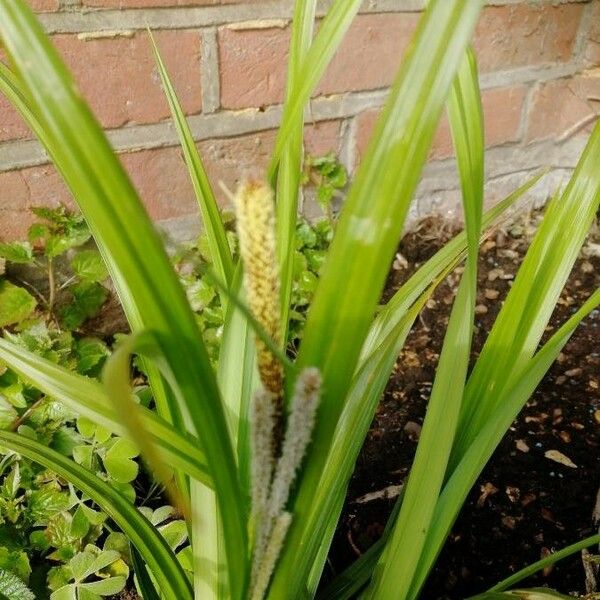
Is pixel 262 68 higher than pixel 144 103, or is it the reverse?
pixel 262 68

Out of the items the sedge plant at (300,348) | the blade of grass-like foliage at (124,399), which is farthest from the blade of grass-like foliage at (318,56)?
the blade of grass-like foliage at (124,399)

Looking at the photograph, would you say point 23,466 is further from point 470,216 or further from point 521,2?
point 521,2

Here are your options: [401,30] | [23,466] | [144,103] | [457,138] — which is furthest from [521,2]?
[23,466]

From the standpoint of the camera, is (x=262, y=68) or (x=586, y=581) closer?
(x=586, y=581)

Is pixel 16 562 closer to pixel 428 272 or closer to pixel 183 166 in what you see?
pixel 428 272

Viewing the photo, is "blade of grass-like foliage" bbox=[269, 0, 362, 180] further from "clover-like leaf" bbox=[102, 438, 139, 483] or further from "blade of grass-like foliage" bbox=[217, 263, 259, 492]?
"clover-like leaf" bbox=[102, 438, 139, 483]

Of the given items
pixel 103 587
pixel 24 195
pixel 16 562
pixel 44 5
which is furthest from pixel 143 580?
pixel 44 5

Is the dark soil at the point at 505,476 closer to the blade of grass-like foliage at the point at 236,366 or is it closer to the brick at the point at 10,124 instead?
the blade of grass-like foliage at the point at 236,366

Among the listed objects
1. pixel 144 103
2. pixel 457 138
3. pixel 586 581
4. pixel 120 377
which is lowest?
pixel 120 377
